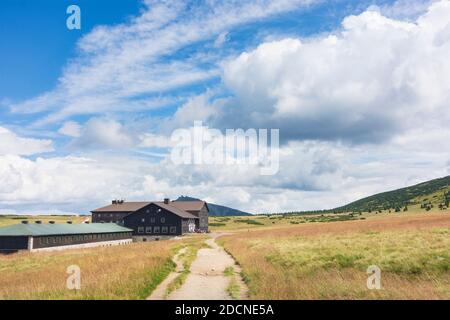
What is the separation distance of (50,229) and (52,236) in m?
2.16

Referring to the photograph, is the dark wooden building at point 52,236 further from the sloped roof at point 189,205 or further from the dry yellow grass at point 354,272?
the dry yellow grass at point 354,272

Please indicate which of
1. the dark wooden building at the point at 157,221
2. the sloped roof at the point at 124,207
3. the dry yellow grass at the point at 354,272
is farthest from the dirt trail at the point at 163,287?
the sloped roof at the point at 124,207

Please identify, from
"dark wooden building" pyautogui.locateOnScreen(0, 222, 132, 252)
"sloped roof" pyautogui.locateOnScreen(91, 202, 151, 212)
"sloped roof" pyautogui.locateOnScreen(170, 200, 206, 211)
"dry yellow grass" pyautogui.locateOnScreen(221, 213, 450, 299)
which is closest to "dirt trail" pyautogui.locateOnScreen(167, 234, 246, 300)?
"dry yellow grass" pyautogui.locateOnScreen(221, 213, 450, 299)

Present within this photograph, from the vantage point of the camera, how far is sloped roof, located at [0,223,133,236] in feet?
195

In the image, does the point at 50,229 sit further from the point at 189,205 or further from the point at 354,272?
the point at 354,272

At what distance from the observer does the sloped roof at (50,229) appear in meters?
59.5

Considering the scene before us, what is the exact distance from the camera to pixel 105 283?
706 inches

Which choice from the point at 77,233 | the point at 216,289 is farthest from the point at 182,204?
the point at 216,289

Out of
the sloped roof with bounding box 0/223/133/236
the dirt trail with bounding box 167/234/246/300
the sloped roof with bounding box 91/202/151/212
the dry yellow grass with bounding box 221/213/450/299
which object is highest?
the sloped roof with bounding box 91/202/151/212

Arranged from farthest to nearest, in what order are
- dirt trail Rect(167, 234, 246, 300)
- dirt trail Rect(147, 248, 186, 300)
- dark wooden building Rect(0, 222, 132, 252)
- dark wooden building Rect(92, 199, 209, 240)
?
1. dark wooden building Rect(92, 199, 209, 240)
2. dark wooden building Rect(0, 222, 132, 252)
3. dirt trail Rect(167, 234, 246, 300)
4. dirt trail Rect(147, 248, 186, 300)

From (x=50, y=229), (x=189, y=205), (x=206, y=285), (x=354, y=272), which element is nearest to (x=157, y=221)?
(x=189, y=205)

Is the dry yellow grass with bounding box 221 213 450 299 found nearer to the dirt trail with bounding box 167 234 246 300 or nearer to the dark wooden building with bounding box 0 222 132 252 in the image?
the dirt trail with bounding box 167 234 246 300
